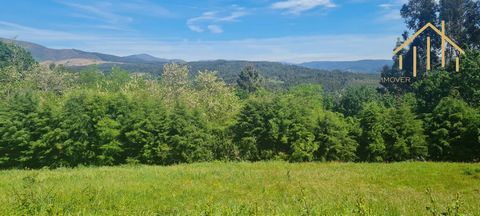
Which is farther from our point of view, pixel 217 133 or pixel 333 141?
pixel 217 133

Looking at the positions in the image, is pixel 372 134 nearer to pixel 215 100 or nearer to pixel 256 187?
pixel 256 187

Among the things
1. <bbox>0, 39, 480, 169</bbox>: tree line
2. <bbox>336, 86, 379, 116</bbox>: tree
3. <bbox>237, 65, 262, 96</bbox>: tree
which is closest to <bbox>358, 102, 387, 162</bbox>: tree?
<bbox>0, 39, 480, 169</bbox>: tree line

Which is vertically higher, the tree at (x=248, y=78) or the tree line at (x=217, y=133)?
the tree at (x=248, y=78)

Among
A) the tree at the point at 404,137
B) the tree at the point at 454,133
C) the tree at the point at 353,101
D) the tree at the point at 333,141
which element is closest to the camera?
the tree at the point at 454,133

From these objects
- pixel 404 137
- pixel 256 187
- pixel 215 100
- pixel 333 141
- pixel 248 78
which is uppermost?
pixel 248 78

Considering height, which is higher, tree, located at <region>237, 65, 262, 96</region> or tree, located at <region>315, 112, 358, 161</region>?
tree, located at <region>237, 65, 262, 96</region>

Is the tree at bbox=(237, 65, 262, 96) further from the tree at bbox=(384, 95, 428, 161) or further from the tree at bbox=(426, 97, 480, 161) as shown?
the tree at bbox=(426, 97, 480, 161)

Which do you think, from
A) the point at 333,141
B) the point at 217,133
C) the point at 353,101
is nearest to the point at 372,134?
the point at 333,141

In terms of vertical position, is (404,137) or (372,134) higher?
(372,134)

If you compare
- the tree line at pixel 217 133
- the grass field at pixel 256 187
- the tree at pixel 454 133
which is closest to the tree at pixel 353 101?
the tree line at pixel 217 133

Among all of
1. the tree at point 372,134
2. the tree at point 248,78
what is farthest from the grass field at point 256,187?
the tree at point 248,78

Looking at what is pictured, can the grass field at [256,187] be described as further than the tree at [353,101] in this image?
No

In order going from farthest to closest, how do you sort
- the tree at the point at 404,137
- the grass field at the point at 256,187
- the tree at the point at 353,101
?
the tree at the point at 353,101, the tree at the point at 404,137, the grass field at the point at 256,187

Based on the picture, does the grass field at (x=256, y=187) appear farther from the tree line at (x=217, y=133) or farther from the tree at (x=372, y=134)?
the tree line at (x=217, y=133)
